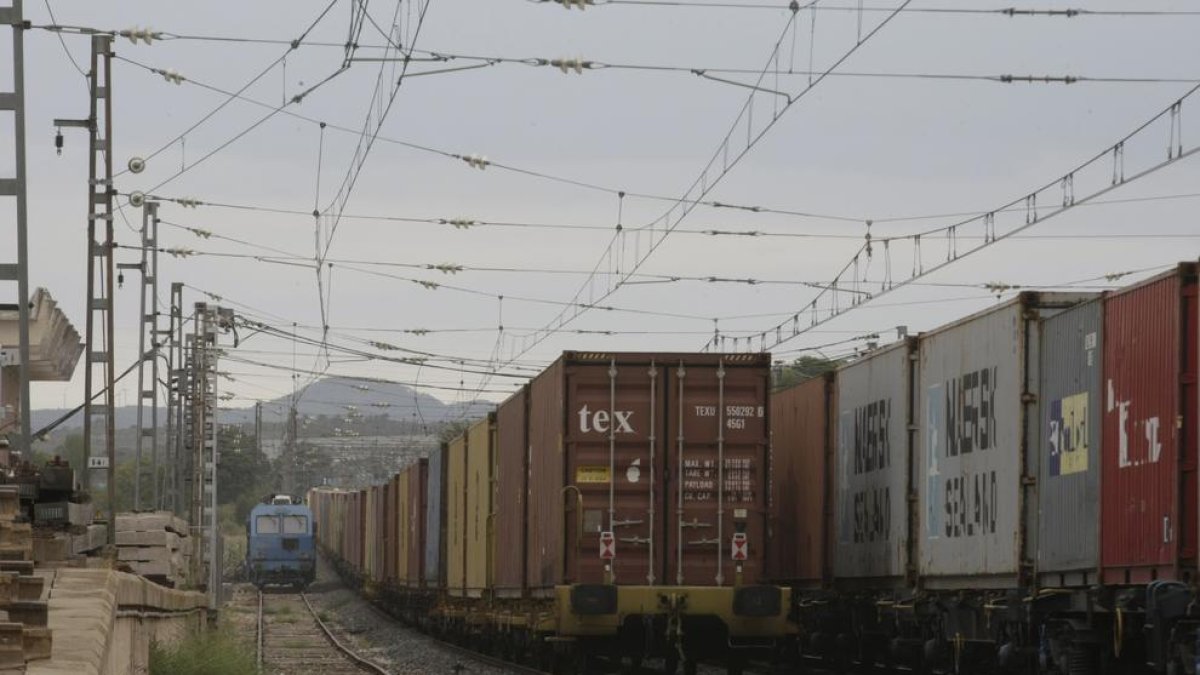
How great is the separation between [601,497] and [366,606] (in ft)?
152

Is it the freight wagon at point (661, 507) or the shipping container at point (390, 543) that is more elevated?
the freight wagon at point (661, 507)

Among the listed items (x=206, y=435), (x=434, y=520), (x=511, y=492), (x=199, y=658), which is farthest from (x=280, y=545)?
(x=199, y=658)

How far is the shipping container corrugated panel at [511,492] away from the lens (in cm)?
2491

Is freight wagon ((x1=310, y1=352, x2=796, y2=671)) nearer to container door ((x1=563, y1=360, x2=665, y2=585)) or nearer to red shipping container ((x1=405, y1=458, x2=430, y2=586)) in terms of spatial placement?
container door ((x1=563, y1=360, x2=665, y2=585))

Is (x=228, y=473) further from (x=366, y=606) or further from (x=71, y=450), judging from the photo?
(x=366, y=606)

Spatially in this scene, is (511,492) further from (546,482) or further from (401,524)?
(401,524)

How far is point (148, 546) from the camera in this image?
2958 centimetres

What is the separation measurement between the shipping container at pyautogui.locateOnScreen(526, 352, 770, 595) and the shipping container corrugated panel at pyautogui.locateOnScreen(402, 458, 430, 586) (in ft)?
67.5

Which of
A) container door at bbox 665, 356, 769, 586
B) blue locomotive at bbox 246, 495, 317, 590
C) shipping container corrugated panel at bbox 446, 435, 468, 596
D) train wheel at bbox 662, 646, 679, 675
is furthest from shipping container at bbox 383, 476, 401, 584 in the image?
container door at bbox 665, 356, 769, 586

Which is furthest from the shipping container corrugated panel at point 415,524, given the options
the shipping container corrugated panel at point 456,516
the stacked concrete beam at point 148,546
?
the stacked concrete beam at point 148,546

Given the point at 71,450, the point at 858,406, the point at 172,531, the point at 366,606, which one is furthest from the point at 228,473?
the point at 858,406

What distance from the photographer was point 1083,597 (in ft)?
50.6

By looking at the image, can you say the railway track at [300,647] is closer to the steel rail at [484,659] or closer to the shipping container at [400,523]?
the steel rail at [484,659]

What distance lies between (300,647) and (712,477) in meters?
20.2
